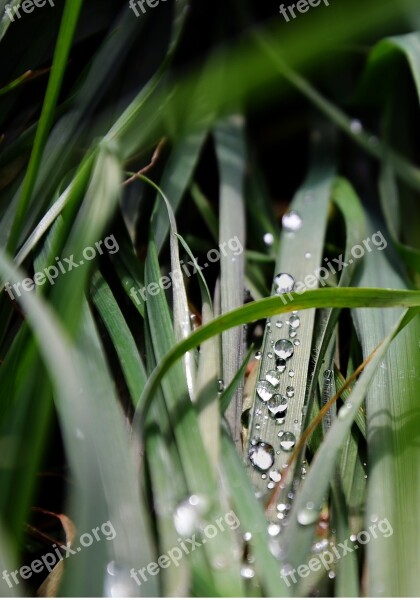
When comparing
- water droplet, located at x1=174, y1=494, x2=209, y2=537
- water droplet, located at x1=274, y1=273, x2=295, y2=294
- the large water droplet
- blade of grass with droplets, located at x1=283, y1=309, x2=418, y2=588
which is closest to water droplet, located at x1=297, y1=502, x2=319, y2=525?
blade of grass with droplets, located at x1=283, y1=309, x2=418, y2=588

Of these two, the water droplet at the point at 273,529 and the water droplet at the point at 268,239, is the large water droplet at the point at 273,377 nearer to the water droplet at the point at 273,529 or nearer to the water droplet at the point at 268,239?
the water droplet at the point at 273,529

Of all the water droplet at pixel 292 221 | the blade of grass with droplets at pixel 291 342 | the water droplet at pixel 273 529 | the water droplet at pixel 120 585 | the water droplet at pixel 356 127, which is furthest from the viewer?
the water droplet at pixel 356 127

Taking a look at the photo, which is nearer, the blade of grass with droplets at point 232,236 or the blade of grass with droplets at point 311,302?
the blade of grass with droplets at point 311,302

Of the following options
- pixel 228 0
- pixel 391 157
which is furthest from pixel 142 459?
pixel 228 0

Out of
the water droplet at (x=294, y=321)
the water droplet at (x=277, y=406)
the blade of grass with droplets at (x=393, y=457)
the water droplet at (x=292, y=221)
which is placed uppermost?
the water droplet at (x=292, y=221)

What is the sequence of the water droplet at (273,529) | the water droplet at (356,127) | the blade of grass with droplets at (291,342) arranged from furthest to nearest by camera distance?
the water droplet at (356,127) → the blade of grass with droplets at (291,342) → the water droplet at (273,529)

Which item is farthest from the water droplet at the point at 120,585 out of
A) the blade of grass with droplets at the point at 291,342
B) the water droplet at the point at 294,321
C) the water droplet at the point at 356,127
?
the water droplet at the point at 356,127

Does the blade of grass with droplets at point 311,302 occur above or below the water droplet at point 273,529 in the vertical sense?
above

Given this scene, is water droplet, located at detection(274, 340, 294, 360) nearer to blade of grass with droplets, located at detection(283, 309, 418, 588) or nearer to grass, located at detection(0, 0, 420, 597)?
grass, located at detection(0, 0, 420, 597)
